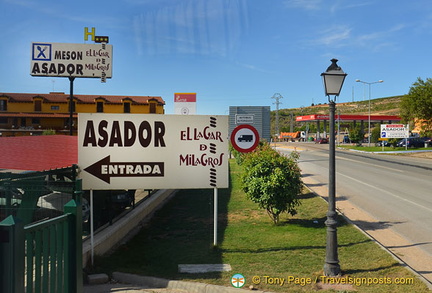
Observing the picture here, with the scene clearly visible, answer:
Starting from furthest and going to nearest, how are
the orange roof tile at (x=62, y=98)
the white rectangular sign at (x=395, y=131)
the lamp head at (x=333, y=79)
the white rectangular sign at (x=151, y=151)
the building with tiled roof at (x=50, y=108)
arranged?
the orange roof tile at (x=62, y=98) < the building with tiled roof at (x=50, y=108) < the white rectangular sign at (x=395, y=131) < the white rectangular sign at (x=151, y=151) < the lamp head at (x=333, y=79)

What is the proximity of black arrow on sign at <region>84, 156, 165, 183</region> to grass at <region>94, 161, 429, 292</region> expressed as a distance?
1.62 metres

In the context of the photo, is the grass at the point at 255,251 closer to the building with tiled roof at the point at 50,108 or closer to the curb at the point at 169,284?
the curb at the point at 169,284

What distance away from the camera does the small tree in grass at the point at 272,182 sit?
9836 mm

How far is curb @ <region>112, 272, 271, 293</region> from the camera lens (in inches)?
235

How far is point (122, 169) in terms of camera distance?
8.14 m

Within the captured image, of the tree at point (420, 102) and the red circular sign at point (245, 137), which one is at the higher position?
the tree at point (420, 102)

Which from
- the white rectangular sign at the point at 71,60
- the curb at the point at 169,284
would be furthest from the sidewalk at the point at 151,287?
the white rectangular sign at the point at 71,60

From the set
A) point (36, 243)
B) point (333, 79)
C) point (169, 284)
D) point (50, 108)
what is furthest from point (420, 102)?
point (50, 108)

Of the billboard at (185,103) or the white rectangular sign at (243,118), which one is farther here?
the white rectangular sign at (243,118)

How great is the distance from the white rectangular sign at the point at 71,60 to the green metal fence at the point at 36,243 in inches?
683

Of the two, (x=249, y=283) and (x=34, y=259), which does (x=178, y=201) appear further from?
(x=34, y=259)

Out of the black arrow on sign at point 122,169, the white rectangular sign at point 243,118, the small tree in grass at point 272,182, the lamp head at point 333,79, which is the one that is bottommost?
the small tree in grass at point 272,182

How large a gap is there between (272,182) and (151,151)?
325 cm

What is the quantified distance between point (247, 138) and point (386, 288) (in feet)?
14.6
